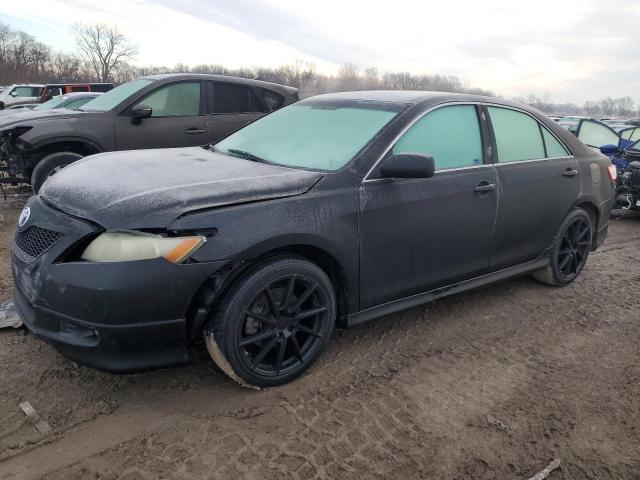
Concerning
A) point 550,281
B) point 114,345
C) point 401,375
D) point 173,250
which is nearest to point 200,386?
point 114,345

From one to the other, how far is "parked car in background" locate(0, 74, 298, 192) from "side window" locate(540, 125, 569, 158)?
11.1 ft

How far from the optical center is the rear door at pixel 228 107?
7250 mm

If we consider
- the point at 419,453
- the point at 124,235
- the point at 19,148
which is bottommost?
the point at 419,453

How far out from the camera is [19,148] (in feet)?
21.1

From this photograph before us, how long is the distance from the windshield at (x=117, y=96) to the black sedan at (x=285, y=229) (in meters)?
3.60

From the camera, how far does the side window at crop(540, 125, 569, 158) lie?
4379mm

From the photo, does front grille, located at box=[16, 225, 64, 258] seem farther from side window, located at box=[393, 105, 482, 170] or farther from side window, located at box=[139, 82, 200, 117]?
side window, located at box=[139, 82, 200, 117]

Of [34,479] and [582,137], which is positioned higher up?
[582,137]

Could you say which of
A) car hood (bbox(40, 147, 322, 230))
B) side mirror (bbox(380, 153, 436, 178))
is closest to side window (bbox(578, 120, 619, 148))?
side mirror (bbox(380, 153, 436, 178))

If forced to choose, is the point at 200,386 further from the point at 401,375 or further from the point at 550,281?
the point at 550,281

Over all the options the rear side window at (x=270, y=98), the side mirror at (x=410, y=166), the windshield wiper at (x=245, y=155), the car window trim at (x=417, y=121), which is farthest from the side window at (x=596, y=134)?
the windshield wiper at (x=245, y=155)

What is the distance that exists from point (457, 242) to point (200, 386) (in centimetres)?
188

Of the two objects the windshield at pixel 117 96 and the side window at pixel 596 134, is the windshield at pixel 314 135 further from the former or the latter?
the side window at pixel 596 134

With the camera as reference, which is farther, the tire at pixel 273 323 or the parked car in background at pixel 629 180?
the parked car in background at pixel 629 180
